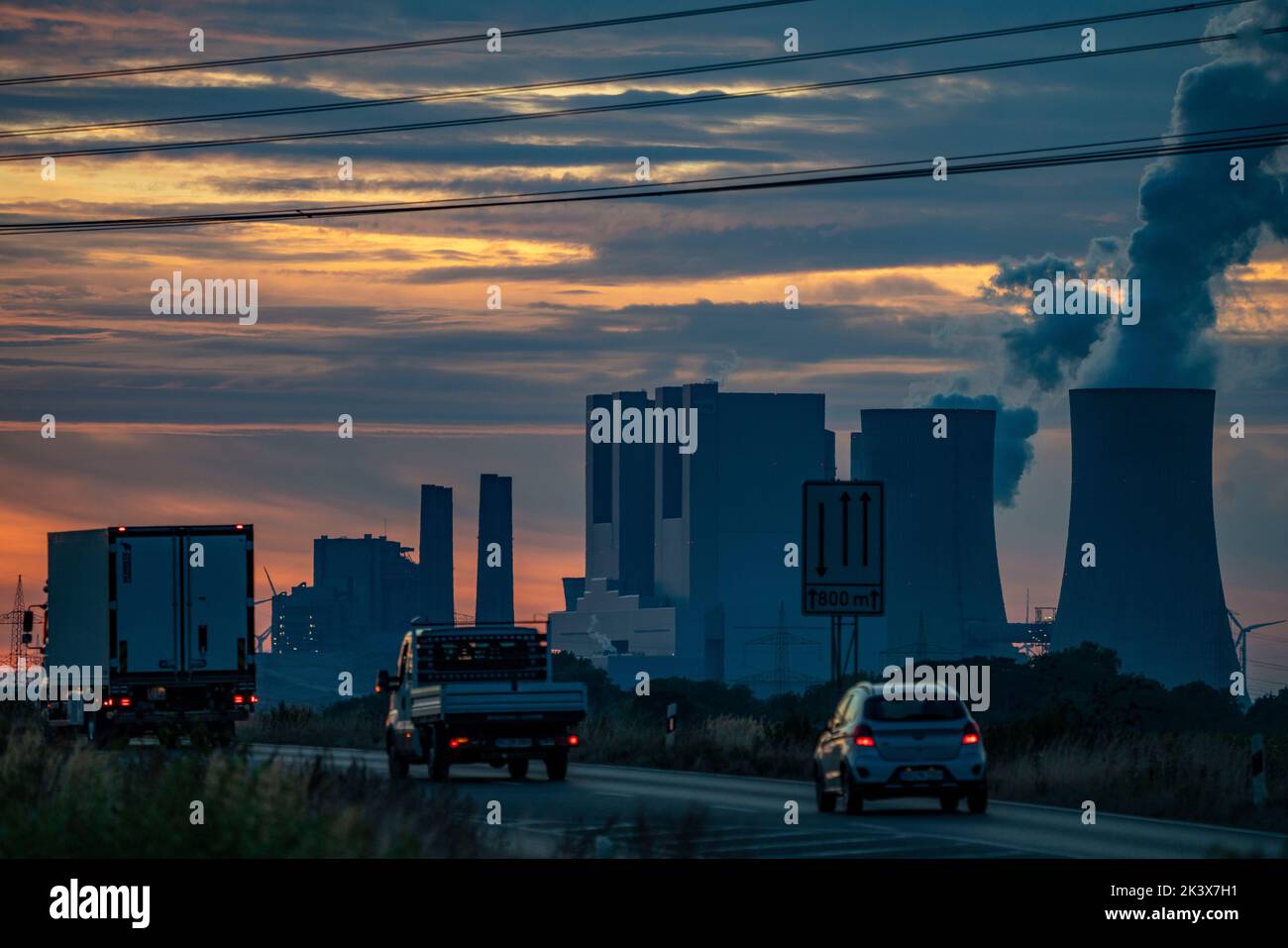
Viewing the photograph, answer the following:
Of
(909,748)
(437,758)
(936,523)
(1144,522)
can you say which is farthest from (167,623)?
(936,523)

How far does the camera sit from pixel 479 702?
98.4ft

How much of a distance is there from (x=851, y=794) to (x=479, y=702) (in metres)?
7.67

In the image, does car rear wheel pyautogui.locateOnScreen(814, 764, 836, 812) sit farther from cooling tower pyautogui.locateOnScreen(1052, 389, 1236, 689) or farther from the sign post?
cooling tower pyautogui.locateOnScreen(1052, 389, 1236, 689)

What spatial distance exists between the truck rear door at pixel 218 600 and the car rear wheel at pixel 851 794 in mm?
15851

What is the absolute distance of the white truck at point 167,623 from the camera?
120 ft

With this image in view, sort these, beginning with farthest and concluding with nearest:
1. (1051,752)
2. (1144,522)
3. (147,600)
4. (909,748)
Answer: (1144,522) < (147,600) < (1051,752) < (909,748)

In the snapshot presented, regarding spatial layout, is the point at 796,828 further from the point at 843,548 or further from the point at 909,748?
the point at 843,548

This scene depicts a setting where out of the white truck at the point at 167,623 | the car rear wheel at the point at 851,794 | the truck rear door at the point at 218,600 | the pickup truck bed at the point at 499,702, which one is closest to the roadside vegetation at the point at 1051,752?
the car rear wheel at the point at 851,794

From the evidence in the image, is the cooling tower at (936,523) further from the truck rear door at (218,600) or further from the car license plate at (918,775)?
the car license plate at (918,775)

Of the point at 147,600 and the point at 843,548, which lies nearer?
the point at 843,548

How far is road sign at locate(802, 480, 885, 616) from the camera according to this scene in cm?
2961

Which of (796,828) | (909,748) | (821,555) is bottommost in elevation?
(796,828)

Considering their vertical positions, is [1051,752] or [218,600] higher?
→ [218,600]
